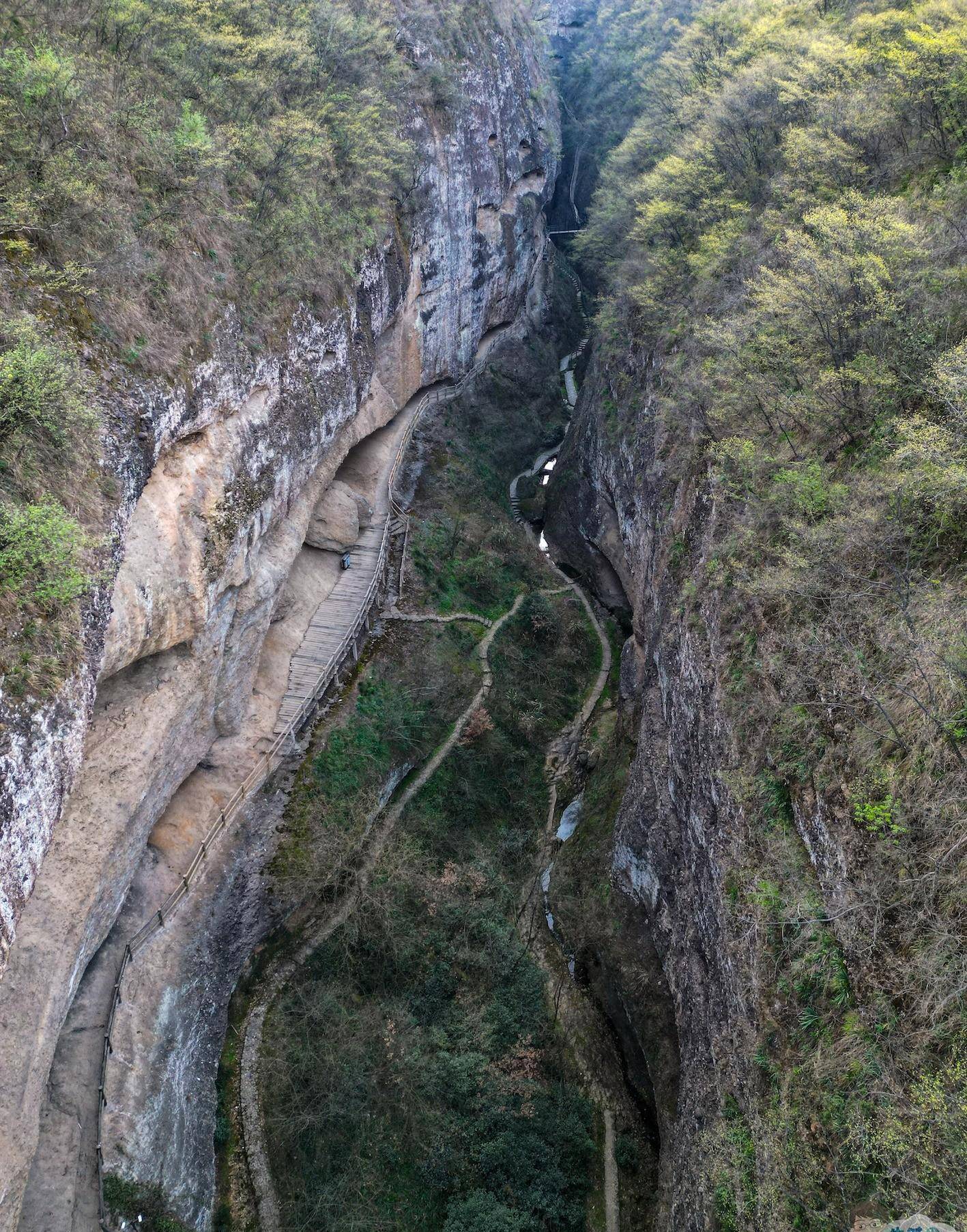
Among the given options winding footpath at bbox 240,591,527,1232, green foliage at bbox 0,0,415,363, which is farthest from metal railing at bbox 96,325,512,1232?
green foliage at bbox 0,0,415,363

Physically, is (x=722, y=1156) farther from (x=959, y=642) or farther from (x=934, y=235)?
(x=934, y=235)

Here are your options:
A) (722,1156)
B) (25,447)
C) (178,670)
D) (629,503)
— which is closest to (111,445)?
(25,447)

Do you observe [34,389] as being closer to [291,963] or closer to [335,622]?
[335,622]

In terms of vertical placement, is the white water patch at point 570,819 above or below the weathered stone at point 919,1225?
below

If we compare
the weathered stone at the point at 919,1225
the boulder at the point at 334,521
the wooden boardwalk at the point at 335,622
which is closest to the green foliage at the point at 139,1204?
the wooden boardwalk at the point at 335,622

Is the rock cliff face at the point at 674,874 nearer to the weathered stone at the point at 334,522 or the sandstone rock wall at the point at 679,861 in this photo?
the sandstone rock wall at the point at 679,861

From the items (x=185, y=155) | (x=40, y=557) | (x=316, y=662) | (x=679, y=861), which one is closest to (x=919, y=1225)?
(x=679, y=861)

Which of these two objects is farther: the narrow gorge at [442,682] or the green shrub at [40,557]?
the narrow gorge at [442,682]
